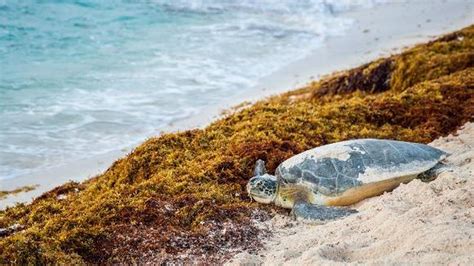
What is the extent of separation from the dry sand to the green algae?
29 centimetres

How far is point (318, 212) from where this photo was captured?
441cm

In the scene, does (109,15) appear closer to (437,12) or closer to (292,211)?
(437,12)

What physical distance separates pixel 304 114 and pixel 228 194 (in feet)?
7.22

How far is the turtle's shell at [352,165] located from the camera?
4.66 metres

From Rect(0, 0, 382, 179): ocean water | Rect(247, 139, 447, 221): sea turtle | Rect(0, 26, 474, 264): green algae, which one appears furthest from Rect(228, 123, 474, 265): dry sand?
Rect(0, 0, 382, 179): ocean water

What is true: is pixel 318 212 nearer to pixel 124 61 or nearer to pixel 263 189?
pixel 263 189

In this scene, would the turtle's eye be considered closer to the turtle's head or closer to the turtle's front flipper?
the turtle's head

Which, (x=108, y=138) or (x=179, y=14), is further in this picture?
(x=179, y=14)

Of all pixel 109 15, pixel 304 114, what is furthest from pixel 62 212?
pixel 109 15

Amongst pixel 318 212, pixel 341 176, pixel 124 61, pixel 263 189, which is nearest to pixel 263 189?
pixel 263 189

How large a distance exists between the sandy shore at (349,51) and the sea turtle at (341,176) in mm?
3798

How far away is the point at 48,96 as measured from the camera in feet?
38.9

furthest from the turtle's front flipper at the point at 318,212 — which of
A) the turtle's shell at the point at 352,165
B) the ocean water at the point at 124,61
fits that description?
the ocean water at the point at 124,61

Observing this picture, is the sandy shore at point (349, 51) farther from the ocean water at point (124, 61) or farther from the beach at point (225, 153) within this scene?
the ocean water at point (124, 61)
